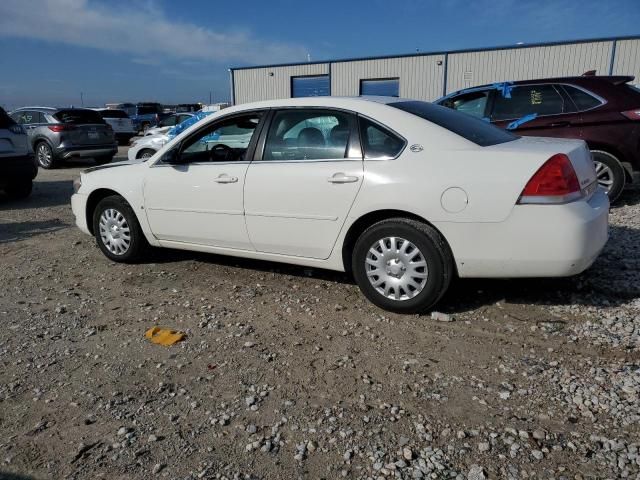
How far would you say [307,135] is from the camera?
4.00 metres

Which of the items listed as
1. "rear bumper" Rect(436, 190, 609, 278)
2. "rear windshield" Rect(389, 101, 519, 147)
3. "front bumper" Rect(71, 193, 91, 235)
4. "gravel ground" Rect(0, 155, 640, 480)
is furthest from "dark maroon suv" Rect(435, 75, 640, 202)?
"front bumper" Rect(71, 193, 91, 235)

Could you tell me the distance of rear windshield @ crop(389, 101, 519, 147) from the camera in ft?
11.9

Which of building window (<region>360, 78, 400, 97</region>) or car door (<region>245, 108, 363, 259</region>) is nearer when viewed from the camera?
car door (<region>245, 108, 363, 259</region>)

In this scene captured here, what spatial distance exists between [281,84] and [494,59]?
423 inches

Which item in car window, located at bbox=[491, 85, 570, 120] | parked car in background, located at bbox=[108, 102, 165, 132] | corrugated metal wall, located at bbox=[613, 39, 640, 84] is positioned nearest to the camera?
car window, located at bbox=[491, 85, 570, 120]

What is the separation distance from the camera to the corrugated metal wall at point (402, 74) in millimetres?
21781

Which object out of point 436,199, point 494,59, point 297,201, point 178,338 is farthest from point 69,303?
point 494,59

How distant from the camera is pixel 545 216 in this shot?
3152mm

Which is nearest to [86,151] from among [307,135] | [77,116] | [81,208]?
[77,116]

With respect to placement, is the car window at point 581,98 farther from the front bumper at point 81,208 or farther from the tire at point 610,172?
the front bumper at point 81,208

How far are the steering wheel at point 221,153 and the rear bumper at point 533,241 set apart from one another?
1.97 metres

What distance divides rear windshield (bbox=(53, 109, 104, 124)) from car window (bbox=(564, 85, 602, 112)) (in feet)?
38.7

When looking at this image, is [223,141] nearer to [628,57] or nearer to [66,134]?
[66,134]

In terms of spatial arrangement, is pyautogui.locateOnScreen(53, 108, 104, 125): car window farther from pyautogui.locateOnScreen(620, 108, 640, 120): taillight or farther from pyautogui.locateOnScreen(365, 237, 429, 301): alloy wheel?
pyautogui.locateOnScreen(620, 108, 640, 120): taillight
